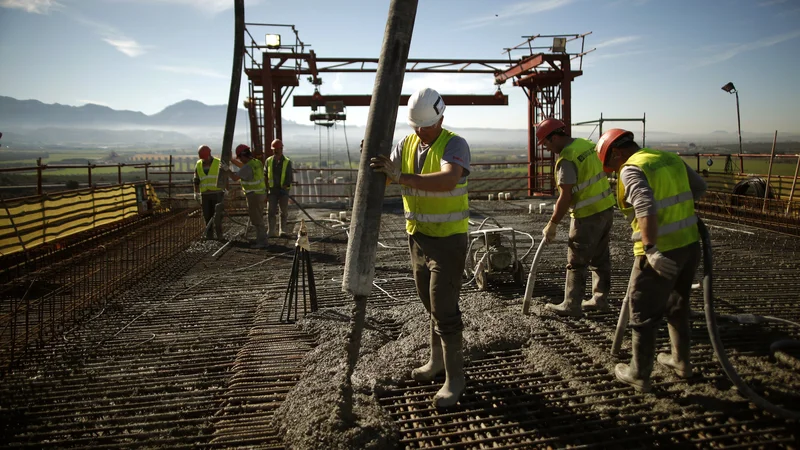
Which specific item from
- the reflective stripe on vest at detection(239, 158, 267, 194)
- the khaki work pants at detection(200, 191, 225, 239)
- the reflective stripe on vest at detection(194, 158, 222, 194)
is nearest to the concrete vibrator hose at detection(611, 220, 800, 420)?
the reflective stripe on vest at detection(239, 158, 267, 194)

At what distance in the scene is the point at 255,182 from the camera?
30.2 feet

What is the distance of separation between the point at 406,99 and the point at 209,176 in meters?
9.98

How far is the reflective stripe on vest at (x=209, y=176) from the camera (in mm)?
9719

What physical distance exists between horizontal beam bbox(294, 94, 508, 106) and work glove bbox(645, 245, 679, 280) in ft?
48.3

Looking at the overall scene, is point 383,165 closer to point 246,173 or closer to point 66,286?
point 66,286

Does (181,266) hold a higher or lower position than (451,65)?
lower

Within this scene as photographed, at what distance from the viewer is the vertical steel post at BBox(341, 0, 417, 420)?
296cm

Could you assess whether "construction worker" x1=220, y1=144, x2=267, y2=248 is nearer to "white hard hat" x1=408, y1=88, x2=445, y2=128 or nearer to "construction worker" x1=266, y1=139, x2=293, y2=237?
"construction worker" x1=266, y1=139, x2=293, y2=237

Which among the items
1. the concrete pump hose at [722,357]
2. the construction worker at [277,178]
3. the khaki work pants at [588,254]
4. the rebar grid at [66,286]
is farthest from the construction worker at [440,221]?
the construction worker at [277,178]

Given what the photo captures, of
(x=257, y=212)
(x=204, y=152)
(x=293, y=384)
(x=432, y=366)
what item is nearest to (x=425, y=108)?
(x=432, y=366)

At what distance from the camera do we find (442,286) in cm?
315

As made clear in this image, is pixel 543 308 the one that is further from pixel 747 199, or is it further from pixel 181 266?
pixel 747 199

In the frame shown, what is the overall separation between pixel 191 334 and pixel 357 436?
2647mm

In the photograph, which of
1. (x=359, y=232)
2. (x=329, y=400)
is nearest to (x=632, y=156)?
(x=359, y=232)
